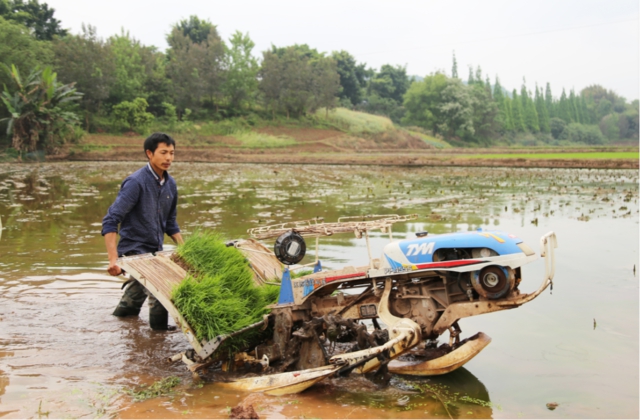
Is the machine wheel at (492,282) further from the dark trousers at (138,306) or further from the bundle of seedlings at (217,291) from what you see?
the dark trousers at (138,306)

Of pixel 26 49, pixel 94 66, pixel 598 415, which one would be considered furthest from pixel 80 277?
pixel 94 66

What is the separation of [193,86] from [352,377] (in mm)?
51332

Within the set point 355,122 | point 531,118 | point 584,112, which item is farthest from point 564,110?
point 355,122

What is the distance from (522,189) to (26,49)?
35098mm

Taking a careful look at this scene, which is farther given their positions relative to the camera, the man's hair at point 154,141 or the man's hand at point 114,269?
the man's hair at point 154,141

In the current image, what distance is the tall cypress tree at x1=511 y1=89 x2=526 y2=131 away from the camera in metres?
90.8

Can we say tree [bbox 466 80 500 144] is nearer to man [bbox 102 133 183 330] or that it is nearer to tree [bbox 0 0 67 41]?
tree [bbox 0 0 67 41]

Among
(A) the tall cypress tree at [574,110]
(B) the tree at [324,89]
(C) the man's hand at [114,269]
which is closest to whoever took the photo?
(C) the man's hand at [114,269]

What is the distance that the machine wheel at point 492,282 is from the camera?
160 inches

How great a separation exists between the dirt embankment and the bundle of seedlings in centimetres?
2815

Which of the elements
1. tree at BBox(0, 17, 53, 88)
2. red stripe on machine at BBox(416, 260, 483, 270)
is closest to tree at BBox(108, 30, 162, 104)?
tree at BBox(0, 17, 53, 88)

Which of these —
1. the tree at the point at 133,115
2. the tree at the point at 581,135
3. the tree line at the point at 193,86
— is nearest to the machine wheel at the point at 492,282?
the tree line at the point at 193,86

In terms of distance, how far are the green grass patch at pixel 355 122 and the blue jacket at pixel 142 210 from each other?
5319cm

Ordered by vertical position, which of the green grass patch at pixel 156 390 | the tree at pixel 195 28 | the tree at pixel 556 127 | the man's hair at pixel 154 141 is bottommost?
the green grass patch at pixel 156 390
